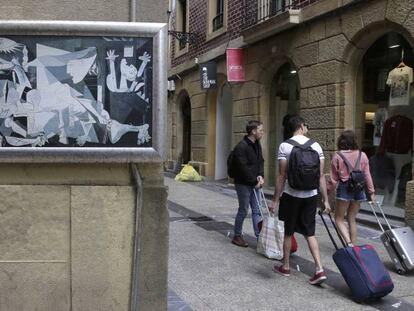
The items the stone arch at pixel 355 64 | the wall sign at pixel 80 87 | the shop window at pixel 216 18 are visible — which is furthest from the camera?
the shop window at pixel 216 18

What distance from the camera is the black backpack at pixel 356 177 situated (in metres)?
6.48

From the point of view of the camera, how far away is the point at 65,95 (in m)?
3.92

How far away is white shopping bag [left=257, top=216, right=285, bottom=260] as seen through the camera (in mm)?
6418

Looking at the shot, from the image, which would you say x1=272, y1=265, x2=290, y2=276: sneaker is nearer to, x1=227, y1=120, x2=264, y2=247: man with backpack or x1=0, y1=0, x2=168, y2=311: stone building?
x1=227, y1=120, x2=264, y2=247: man with backpack

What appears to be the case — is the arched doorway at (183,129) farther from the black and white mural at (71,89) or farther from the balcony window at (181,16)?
the black and white mural at (71,89)

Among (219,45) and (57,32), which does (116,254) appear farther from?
(219,45)

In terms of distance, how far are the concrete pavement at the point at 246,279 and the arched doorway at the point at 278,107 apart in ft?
Result: 18.0

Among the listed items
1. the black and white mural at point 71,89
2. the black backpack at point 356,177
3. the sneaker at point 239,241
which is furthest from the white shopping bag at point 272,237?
the black and white mural at point 71,89

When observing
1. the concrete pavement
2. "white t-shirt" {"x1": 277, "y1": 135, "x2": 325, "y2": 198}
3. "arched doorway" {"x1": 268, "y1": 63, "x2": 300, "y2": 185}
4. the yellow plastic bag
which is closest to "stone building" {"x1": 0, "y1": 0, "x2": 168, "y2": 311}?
the concrete pavement

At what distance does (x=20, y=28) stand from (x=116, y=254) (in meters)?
1.73

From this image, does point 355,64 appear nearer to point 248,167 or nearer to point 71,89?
point 248,167

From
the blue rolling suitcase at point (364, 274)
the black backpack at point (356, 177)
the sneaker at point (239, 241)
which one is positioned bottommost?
the sneaker at point (239, 241)

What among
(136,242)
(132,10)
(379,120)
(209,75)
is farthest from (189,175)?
(136,242)

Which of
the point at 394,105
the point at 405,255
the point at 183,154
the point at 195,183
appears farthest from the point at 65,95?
the point at 183,154
